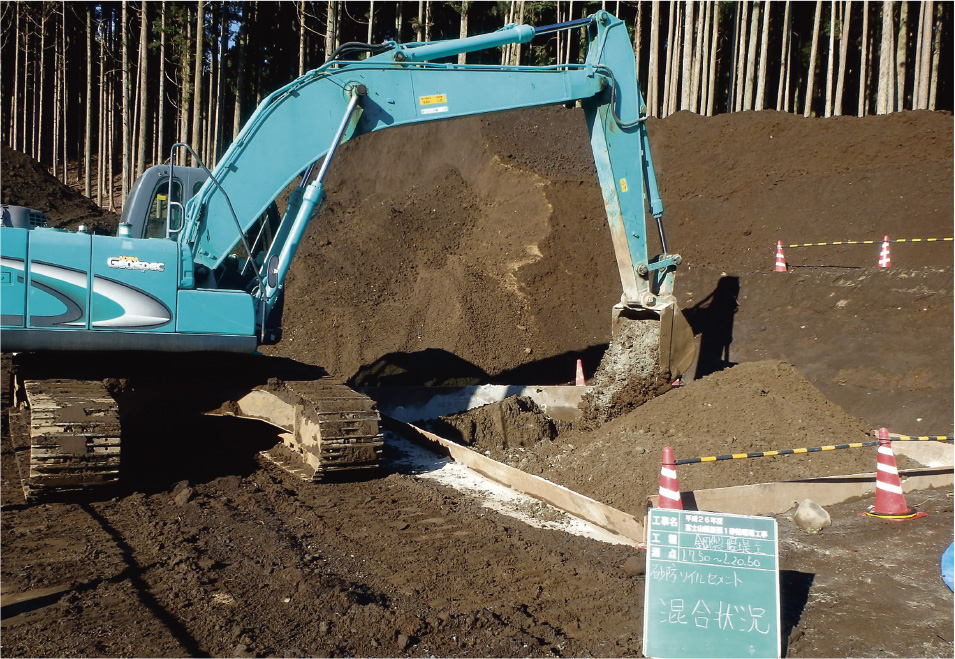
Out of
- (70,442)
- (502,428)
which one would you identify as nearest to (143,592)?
(70,442)

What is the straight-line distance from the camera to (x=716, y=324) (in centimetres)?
1399

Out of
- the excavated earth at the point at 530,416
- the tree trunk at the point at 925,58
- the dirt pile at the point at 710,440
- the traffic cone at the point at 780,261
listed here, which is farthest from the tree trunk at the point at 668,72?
the dirt pile at the point at 710,440

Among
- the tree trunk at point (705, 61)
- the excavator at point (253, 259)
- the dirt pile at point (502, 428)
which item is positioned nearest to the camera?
the excavator at point (253, 259)

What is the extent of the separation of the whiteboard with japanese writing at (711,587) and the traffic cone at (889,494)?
11.3 ft

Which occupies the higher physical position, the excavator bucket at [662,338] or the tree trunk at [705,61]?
the tree trunk at [705,61]

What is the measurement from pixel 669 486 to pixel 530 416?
171 inches

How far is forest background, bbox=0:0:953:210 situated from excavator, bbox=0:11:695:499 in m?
12.4

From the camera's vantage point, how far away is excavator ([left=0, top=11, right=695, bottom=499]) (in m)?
6.94

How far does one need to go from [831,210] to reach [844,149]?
2.91m

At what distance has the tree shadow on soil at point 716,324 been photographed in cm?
1354

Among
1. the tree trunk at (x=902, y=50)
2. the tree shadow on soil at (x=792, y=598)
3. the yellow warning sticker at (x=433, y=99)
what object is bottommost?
the tree shadow on soil at (x=792, y=598)

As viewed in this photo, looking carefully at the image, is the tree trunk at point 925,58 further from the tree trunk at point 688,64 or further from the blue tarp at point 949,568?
the blue tarp at point 949,568

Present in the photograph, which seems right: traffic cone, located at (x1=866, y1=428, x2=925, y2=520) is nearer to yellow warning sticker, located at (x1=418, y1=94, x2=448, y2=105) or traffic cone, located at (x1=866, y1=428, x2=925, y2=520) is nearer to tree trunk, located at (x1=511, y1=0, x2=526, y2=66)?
yellow warning sticker, located at (x1=418, y1=94, x2=448, y2=105)

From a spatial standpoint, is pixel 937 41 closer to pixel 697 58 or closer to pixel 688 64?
pixel 697 58
